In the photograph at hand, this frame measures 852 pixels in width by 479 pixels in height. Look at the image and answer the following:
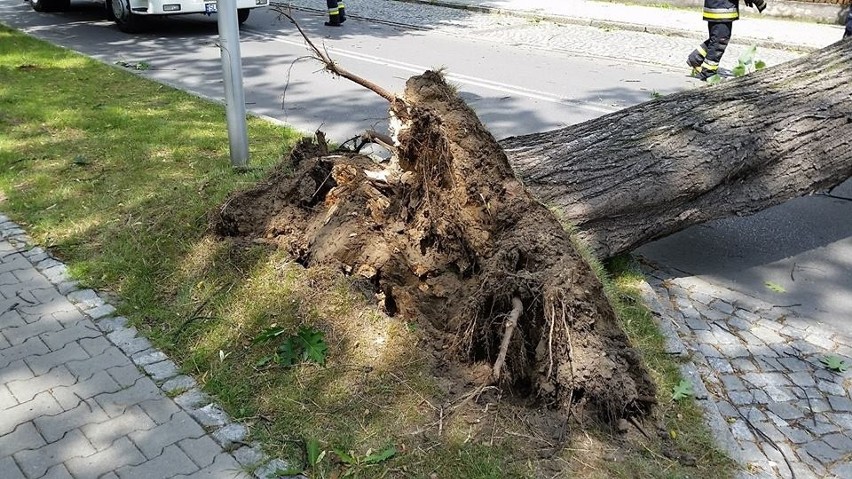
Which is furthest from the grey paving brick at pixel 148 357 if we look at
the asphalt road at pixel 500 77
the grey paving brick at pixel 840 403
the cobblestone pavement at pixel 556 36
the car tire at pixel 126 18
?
the car tire at pixel 126 18

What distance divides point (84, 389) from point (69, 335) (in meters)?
0.55

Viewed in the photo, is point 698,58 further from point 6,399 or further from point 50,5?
point 50,5

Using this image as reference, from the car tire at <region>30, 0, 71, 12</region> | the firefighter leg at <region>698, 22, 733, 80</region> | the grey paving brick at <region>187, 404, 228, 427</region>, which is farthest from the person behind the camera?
the car tire at <region>30, 0, 71, 12</region>

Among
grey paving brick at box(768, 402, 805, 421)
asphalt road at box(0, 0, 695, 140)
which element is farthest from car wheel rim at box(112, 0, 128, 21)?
grey paving brick at box(768, 402, 805, 421)

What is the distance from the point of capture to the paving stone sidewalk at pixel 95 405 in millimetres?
3074

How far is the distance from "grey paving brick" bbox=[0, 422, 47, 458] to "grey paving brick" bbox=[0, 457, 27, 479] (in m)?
0.04

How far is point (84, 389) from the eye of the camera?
3.55 m

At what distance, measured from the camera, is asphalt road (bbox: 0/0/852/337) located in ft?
17.6

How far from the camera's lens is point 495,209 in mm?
3773

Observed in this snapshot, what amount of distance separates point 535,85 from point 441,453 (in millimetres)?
7436

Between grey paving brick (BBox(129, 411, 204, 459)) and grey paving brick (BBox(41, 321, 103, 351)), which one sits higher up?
grey paving brick (BBox(41, 321, 103, 351))

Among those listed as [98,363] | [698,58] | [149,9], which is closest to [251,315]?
[98,363]

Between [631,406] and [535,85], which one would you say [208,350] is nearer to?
[631,406]

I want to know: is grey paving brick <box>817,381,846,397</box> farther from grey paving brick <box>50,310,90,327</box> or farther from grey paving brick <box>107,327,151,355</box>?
grey paving brick <box>50,310,90,327</box>
